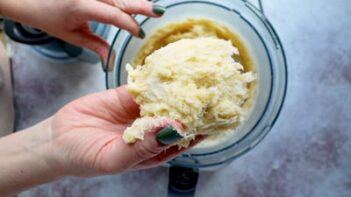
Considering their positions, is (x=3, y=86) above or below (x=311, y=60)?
below

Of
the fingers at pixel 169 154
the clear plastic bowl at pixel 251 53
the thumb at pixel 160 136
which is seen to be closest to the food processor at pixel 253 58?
the clear plastic bowl at pixel 251 53

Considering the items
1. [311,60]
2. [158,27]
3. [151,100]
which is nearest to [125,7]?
[158,27]

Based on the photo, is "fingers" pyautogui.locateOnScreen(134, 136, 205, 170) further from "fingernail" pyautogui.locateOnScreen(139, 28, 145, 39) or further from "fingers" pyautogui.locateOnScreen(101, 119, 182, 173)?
"fingernail" pyautogui.locateOnScreen(139, 28, 145, 39)

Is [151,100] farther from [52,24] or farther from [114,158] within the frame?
[52,24]

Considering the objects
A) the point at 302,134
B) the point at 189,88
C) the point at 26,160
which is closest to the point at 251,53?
the point at 302,134

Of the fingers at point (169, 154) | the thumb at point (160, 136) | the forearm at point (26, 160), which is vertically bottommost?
the forearm at point (26, 160)

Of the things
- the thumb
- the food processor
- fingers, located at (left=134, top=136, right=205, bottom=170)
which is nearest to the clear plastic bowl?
the food processor

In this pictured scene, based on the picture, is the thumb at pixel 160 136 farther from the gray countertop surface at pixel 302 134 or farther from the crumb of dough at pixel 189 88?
the gray countertop surface at pixel 302 134
